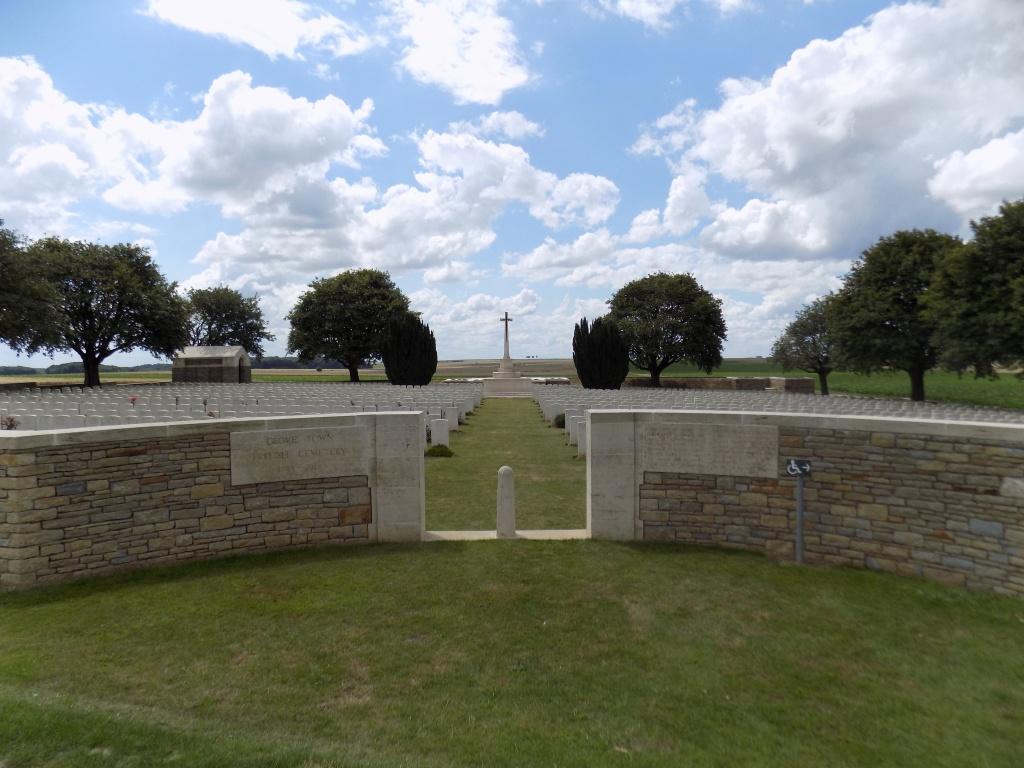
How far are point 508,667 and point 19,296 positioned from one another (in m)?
30.2

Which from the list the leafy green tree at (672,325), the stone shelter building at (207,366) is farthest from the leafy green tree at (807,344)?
the stone shelter building at (207,366)

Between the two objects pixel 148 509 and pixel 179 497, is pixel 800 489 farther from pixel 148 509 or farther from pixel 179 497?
pixel 148 509

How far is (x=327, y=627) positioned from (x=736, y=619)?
3220mm

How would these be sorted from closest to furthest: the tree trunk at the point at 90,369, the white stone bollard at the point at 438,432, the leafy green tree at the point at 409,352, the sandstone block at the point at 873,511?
the sandstone block at the point at 873,511
the white stone bollard at the point at 438,432
the tree trunk at the point at 90,369
the leafy green tree at the point at 409,352

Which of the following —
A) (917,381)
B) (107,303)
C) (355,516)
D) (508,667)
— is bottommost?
(508,667)

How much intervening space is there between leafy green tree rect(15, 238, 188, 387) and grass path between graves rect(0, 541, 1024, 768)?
112ft

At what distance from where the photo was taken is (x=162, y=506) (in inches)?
205

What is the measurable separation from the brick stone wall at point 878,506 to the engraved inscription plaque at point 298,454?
3245mm

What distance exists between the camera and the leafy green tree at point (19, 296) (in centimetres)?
2355

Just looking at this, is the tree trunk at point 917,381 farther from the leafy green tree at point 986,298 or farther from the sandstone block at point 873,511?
the sandstone block at point 873,511

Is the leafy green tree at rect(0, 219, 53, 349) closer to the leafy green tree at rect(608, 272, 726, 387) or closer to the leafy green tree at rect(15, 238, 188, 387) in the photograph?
the leafy green tree at rect(15, 238, 188, 387)

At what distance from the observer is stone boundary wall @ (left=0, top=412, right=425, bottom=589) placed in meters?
4.65

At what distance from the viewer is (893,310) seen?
22844 mm

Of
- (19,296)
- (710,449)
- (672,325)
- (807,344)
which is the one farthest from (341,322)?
(710,449)
